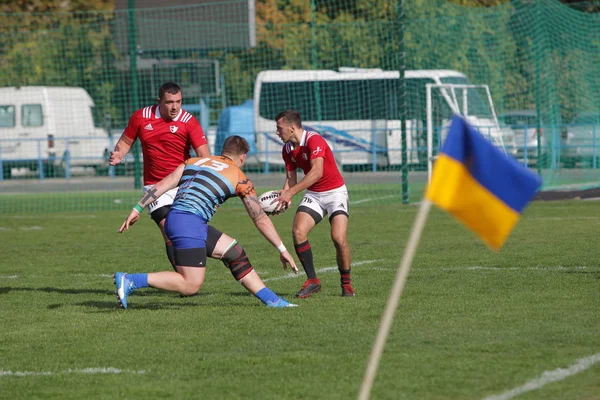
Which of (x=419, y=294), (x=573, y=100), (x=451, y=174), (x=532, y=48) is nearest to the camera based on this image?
(x=451, y=174)

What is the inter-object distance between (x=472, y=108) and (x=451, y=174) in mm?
21857

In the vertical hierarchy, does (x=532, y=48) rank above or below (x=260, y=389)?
above

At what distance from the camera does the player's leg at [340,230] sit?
955 cm

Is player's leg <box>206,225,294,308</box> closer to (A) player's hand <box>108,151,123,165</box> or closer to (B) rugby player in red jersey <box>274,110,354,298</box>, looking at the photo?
(B) rugby player in red jersey <box>274,110,354,298</box>

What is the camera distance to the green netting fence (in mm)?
23906

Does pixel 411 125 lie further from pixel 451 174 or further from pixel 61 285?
pixel 451 174

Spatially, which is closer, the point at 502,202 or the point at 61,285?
the point at 502,202

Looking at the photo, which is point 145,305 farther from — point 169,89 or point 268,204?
point 169,89

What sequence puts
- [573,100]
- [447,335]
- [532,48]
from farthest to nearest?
[573,100]
[532,48]
[447,335]

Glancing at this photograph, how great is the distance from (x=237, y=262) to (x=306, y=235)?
1214mm

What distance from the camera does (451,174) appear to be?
514 cm

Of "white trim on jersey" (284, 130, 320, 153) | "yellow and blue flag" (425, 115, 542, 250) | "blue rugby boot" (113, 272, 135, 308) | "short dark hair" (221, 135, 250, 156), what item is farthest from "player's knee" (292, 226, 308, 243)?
"yellow and blue flag" (425, 115, 542, 250)

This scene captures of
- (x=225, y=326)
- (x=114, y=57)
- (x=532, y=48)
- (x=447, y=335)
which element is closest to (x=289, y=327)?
(x=225, y=326)

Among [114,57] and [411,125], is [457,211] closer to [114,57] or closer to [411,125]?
[411,125]
